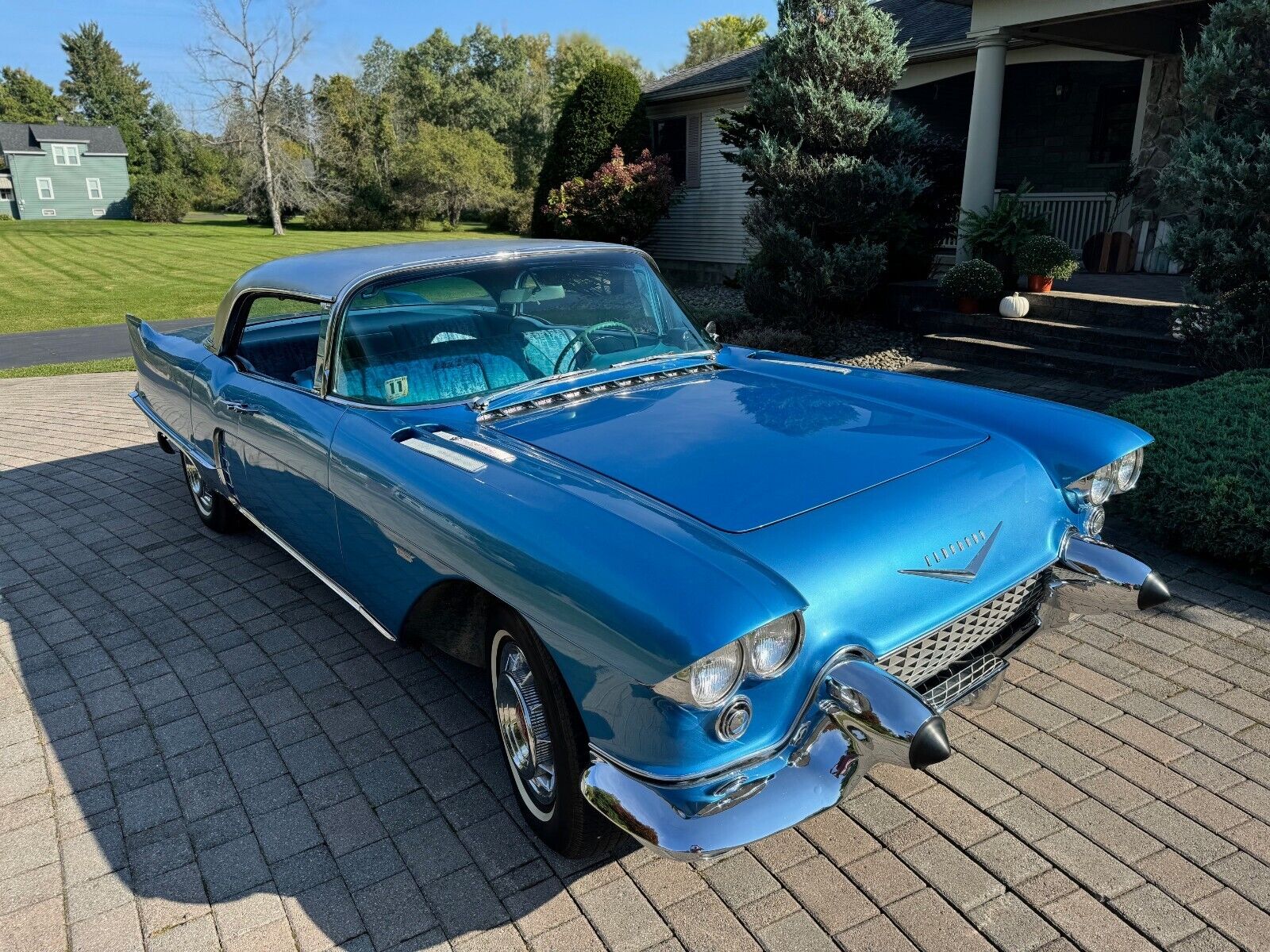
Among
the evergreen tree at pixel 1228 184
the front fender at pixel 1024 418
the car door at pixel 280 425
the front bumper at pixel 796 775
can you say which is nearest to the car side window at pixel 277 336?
the car door at pixel 280 425

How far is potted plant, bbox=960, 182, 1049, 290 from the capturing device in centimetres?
931

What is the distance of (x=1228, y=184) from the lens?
248 inches

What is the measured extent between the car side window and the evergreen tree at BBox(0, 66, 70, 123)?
311 ft

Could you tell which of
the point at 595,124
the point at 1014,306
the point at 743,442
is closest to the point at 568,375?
the point at 743,442

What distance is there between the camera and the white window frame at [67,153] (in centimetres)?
6047

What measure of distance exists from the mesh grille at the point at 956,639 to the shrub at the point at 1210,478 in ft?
6.23

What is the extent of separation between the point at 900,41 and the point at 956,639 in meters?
13.1

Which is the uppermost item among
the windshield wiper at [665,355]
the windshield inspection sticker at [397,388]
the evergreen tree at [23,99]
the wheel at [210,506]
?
the evergreen tree at [23,99]

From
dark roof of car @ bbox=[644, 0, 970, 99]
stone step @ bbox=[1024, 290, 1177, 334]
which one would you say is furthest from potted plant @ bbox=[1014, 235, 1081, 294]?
dark roof of car @ bbox=[644, 0, 970, 99]

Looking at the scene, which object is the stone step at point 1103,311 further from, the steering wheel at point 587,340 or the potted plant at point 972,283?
the steering wheel at point 587,340

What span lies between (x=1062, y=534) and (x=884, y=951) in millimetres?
1368

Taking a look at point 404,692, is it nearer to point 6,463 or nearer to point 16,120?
point 6,463

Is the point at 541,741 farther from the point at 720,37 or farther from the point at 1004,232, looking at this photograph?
the point at 720,37

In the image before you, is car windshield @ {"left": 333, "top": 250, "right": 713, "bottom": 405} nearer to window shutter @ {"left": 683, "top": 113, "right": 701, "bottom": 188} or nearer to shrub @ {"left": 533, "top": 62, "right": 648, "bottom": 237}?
shrub @ {"left": 533, "top": 62, "right": 648, "bottom": 237}
